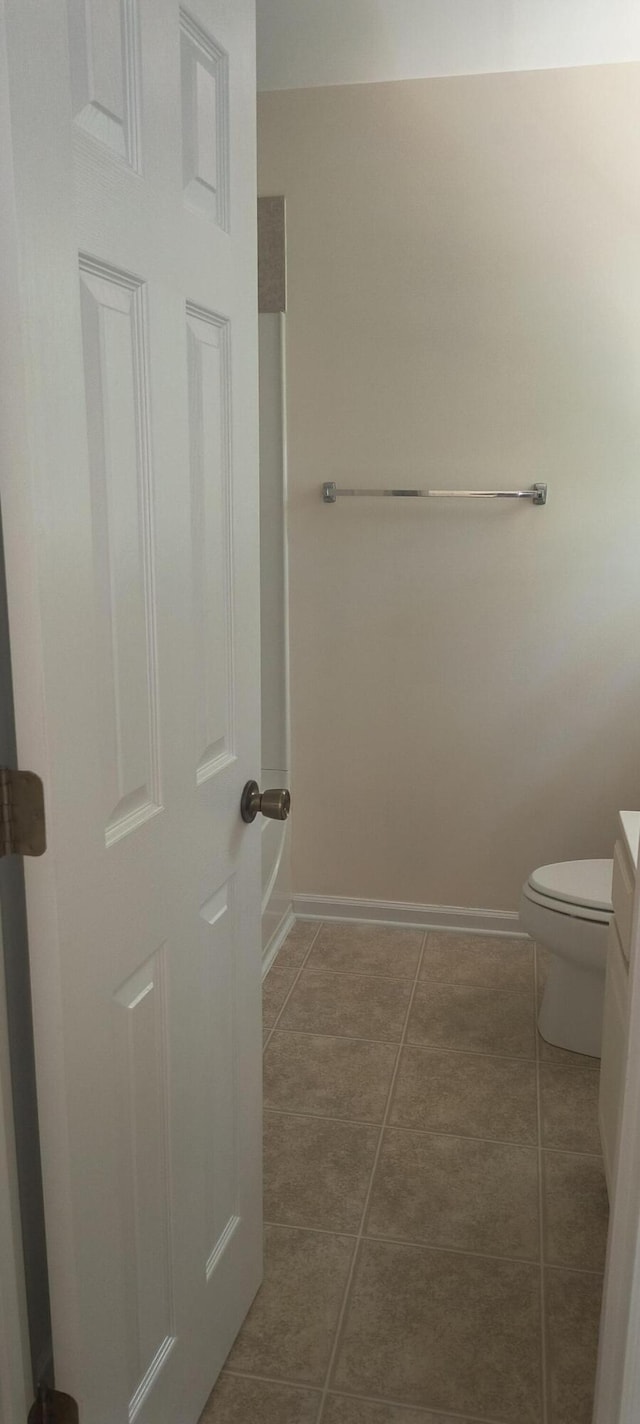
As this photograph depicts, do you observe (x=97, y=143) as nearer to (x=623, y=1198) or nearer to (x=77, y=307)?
(x=77, y=307)

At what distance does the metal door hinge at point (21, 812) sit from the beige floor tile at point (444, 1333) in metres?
1.14

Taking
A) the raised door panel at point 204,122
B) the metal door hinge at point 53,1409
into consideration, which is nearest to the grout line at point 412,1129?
the metal door hinge at point 53,1409

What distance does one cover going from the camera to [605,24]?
266 centimetres

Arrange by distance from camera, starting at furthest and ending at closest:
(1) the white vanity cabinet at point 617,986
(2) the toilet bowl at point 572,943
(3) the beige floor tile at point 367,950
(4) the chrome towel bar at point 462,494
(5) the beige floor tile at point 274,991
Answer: (3) the beige floor tile at point 367,950 → (4) the chrome towel bar at point 462,494 → (5) the beige floor tile at point 274,991 → (2) the toilet bowl at point 572,943 → (1) the white vanity cabinet at point 617,986

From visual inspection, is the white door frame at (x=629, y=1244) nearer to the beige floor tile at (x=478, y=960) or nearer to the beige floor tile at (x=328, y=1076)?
the beige floor tile at (x=328, y=1076)

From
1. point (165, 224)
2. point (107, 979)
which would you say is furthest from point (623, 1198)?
point (165, 224)

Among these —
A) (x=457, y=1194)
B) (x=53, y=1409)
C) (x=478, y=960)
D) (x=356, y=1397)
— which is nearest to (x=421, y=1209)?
(x=457, y=1194)

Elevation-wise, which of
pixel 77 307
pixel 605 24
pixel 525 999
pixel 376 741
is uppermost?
pixel 605 24

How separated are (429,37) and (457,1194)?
2756mm

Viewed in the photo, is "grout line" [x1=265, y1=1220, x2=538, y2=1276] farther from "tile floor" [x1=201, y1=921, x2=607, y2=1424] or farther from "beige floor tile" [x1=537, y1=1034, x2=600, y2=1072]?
"beige floor tile" [x1=537, y1=1034, x2=600, y2=1072]

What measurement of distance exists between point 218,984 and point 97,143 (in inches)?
40.7

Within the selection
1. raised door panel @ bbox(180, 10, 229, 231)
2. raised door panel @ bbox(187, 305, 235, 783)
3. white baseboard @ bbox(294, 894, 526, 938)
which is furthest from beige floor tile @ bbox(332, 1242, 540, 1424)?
raised door panel @ bbox(180, 10, 229, 231)

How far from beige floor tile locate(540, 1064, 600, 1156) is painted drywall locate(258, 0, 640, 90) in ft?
8.17

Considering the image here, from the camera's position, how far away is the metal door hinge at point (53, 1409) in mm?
1106
